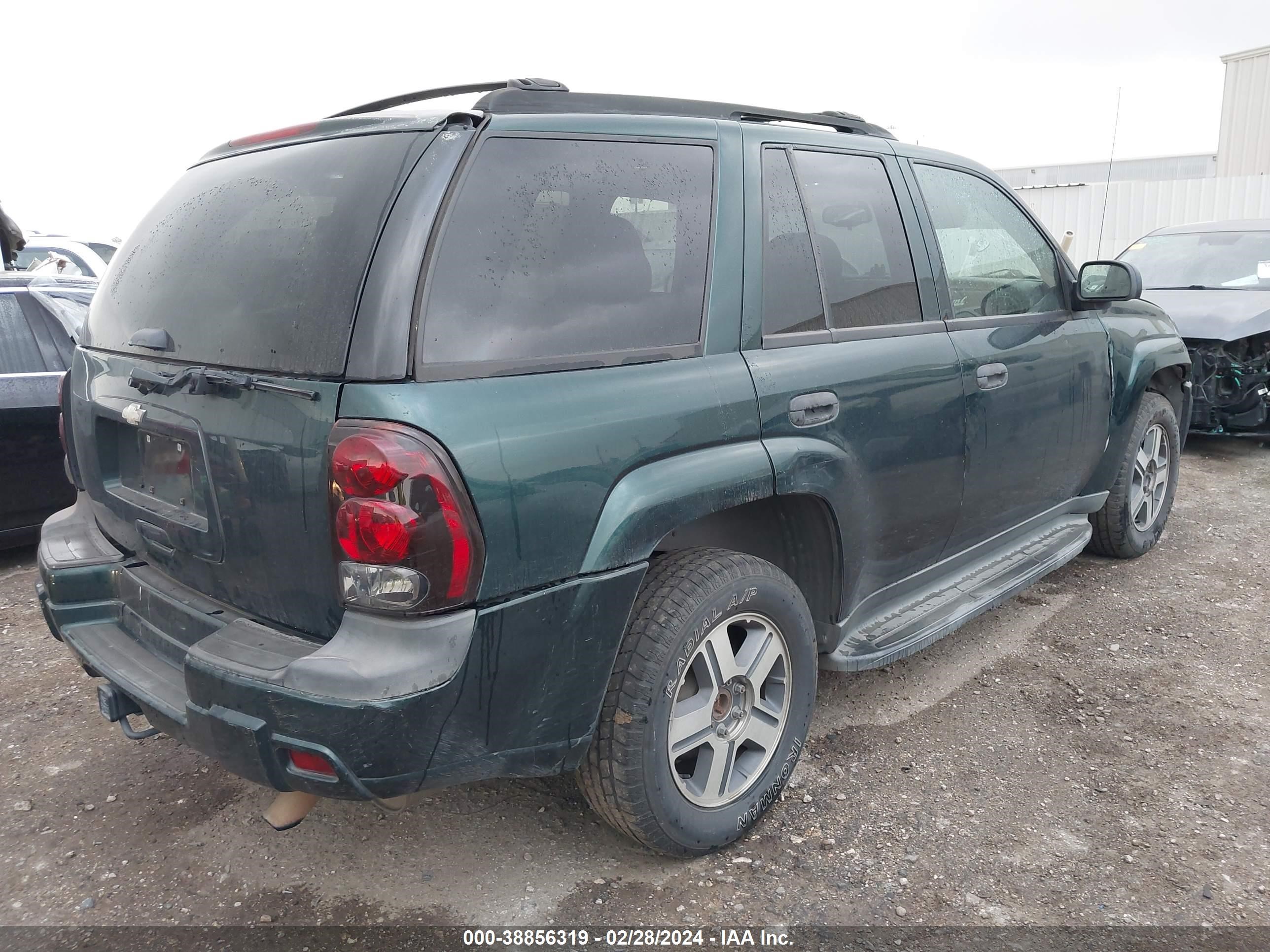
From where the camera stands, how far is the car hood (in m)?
6.66

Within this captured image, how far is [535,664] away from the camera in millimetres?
2062

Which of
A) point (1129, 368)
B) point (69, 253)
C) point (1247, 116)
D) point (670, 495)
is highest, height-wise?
point (1247, 116)

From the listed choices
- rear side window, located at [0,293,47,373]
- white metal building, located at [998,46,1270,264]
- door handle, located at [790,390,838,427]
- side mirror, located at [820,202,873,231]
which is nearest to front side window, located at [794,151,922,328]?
side mirror, located at [820,202,873,231]

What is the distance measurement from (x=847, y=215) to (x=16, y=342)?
432 centimetres

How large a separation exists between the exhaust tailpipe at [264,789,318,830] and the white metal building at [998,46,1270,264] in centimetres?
1382

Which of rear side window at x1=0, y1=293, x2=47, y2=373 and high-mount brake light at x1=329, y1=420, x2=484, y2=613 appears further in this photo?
rear side window at x1=0, y1=293, x2=47, y2=373

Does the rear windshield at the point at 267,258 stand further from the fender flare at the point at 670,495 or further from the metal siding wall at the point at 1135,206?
the metal siding wall at the point at 1135,206

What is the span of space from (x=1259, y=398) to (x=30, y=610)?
25.4 ft

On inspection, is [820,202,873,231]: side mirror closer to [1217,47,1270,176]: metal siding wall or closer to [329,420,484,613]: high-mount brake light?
[329,420,484,613]: high-mount brake light

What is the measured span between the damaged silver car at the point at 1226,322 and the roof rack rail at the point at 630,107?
4.30 m

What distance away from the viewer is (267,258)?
2.19 meters

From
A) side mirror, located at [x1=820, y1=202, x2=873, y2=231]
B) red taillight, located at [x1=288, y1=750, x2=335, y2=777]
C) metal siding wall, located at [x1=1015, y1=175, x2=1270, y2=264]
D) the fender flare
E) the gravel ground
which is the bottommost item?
the gravel ground

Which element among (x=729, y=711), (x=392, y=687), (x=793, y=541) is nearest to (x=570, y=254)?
(x=392, y=687)

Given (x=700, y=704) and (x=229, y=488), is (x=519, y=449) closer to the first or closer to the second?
(x=229, y=488)
